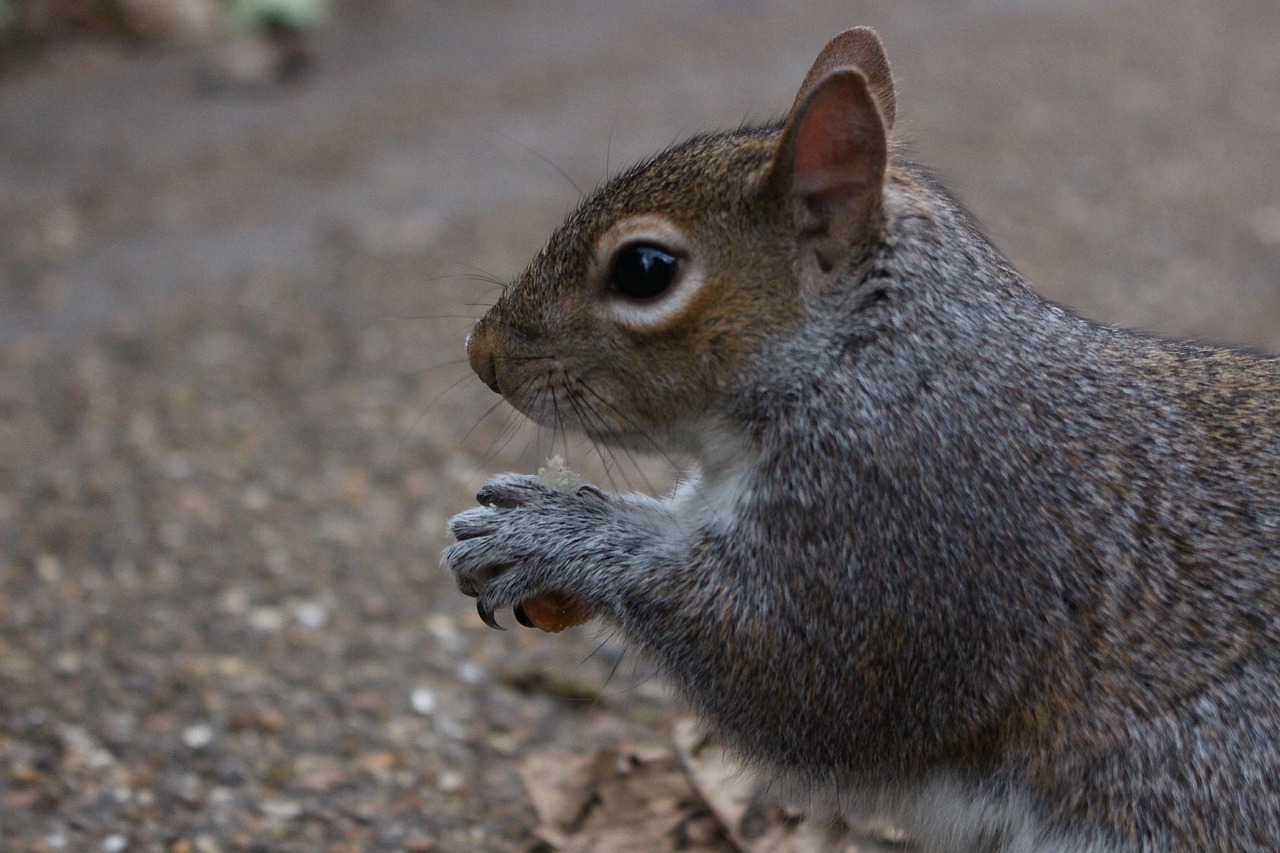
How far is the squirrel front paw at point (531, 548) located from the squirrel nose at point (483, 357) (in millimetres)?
189

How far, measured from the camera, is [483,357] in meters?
2.39

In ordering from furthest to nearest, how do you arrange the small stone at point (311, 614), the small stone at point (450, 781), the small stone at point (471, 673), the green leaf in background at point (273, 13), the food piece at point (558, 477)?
the green leaf in background at point (273, 13), the small stone at point (311, 614), the small stone at point (471, 673), the small stone at point (450, 781), the food piece at point (558, 477)

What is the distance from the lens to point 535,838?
2898mm

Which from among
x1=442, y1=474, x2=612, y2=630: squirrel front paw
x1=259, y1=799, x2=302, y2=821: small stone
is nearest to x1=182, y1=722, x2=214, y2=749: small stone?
x1=259, y1=799, x2=302, y2=821: small stone

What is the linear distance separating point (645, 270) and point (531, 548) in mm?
473

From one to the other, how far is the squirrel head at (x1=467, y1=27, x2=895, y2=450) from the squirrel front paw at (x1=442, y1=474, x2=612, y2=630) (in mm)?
132

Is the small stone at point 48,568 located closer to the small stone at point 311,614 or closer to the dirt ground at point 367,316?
the dirt ground at point 367,316

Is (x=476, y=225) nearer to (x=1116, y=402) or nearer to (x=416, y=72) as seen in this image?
(x=416, y=72)

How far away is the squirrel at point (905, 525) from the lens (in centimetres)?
212

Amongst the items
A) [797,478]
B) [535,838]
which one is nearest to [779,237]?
[797,478]

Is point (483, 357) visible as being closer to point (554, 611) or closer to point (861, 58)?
point (554, 611)

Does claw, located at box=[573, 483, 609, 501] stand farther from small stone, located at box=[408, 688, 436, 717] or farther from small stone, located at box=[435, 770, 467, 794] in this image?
small stone, located at box=[408, 688, 436, 717]

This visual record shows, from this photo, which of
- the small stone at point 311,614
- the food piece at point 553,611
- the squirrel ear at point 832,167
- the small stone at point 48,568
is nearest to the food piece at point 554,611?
the food piece at point 553,611

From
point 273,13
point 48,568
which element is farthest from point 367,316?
point 273,13
